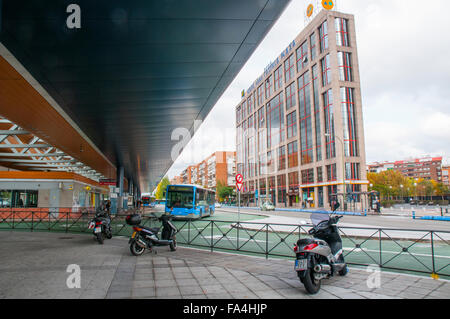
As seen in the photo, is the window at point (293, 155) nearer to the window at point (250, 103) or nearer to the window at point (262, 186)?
the window at point (262, 186)

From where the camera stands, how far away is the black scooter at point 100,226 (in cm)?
1062

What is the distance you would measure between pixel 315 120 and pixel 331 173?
10580 mm

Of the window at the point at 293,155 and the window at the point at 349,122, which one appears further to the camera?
the window at the point at 293,155

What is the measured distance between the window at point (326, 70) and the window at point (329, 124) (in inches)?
72.3

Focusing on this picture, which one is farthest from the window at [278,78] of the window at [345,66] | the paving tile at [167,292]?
the paving tile at [167,292]

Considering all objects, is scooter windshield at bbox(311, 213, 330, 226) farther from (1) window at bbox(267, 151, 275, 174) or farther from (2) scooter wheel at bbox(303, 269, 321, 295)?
(1) window at bbox(267, 151, 275, 174)

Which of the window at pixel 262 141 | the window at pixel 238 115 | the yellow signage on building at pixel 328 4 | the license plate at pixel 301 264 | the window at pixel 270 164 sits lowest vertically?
the license plate at pixel 301 264

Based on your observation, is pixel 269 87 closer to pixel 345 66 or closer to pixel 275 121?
pixel 275 121

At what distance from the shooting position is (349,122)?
5000cm

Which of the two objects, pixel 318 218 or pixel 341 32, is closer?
pixel 318 218

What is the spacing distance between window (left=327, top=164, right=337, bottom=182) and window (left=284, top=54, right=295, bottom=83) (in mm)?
22043

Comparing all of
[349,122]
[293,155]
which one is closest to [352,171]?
[349,122]

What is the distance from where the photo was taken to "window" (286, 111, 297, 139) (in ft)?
200
